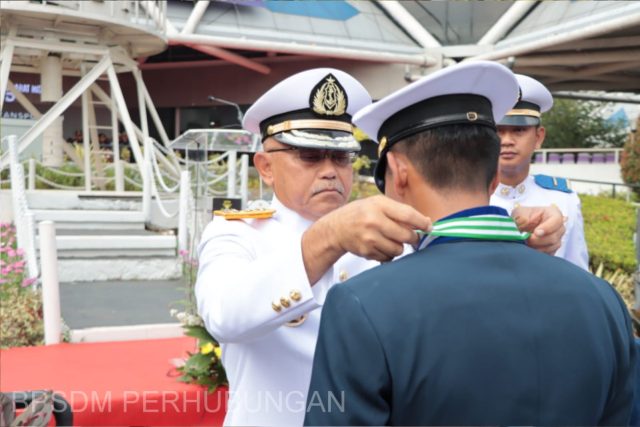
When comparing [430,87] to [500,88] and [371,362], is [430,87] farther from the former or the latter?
[371,362]

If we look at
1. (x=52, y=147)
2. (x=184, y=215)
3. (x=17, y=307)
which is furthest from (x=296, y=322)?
(x=52, y=147)

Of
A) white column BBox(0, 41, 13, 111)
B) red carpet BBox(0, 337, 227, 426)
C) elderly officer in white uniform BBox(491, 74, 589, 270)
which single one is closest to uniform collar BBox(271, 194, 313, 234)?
elderly officer in white uniform BBox(491, 74, 589, 270)

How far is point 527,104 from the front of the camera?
9.95 ft

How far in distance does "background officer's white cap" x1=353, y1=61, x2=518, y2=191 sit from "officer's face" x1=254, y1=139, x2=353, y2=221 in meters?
0.63

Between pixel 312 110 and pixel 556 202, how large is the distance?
1735 mm

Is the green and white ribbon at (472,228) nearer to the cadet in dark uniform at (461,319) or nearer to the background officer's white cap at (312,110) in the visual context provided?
the cadet in dark uniform at (461,319)

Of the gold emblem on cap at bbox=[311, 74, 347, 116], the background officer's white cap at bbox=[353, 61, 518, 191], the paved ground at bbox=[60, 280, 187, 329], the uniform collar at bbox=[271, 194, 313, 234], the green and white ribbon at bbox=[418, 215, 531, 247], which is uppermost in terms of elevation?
the gold emblem on cap at bbox=[311, 74, 347, 116]

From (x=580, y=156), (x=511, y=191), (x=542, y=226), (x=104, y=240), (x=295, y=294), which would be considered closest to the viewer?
(x=295, y=294)

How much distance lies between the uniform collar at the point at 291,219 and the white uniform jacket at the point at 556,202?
4.46ft

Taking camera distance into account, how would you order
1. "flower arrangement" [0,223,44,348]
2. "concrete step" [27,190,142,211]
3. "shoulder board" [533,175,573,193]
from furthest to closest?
"concrete step" [27,190,142,211], "flower arrangement" [0,223,44,348], "shoulder board" [533,175,573,193]

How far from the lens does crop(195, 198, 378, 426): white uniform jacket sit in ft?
4.62

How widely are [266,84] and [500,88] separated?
20360 mm

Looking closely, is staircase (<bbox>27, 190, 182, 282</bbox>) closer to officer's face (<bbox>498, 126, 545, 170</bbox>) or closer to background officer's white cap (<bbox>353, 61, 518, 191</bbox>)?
officer's face (<bbox>498, 126, 545, 170</bbox>)

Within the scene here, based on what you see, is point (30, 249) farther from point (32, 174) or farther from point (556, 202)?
point (556, 202)
